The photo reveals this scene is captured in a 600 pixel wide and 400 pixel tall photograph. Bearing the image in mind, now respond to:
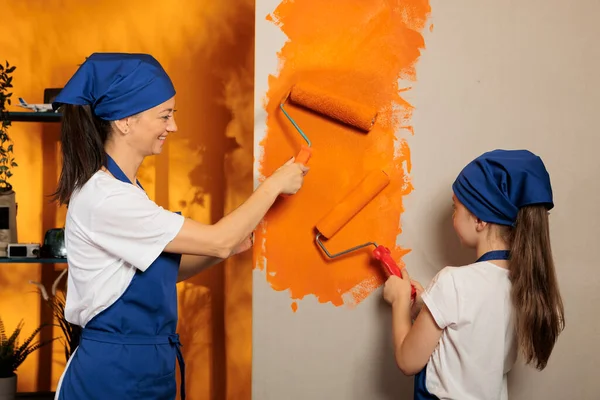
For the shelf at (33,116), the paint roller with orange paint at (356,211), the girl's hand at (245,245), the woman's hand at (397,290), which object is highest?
the shelf at (33,116)

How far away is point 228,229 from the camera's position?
1.35m

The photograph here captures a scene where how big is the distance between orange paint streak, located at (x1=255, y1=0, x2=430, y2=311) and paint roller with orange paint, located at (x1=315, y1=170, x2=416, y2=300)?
0.02 meters

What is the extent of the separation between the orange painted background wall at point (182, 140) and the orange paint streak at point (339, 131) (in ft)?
2.80

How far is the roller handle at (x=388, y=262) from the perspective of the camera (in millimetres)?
1562

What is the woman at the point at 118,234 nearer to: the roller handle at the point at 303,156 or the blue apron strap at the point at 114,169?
the blue apron strap at the point at 114,169

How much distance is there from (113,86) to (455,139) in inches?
32.6

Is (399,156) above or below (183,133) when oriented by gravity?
below

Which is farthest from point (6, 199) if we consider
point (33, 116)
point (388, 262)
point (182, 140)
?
point (388, 262)

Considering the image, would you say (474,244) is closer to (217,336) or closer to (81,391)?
(81,391)

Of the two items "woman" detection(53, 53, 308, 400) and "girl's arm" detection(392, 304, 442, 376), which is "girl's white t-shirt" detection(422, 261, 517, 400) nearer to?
"girl's arm" detection(392, 304, 442, 376)

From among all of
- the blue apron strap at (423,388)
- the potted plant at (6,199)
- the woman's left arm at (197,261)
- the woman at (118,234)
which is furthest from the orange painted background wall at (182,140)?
the blue apron strap at (423,388)

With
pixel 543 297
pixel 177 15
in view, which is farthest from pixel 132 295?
pixel 177 15

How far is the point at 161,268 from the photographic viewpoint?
1.39m

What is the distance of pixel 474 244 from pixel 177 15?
1580 mm
